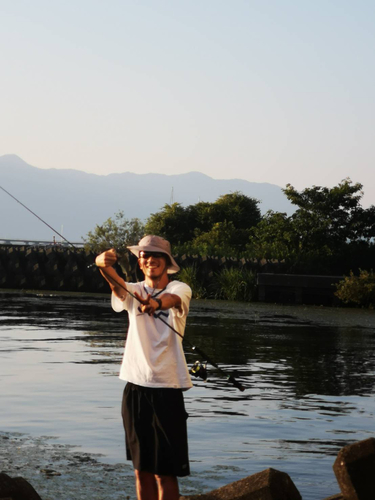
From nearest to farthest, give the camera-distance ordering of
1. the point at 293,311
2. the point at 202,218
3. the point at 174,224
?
1. the point at 293,311
2. the point at 174,224
3. the point at 202,218

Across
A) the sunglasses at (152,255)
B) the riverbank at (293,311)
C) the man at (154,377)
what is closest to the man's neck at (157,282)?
the man at (154,377)

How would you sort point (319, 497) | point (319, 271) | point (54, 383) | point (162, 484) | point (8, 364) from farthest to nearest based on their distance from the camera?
point (319, 271), point (8, 364), point (54, 383), point (319, 497), point (162, 484)

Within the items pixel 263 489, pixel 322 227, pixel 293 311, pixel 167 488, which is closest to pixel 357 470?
pixel 263 489

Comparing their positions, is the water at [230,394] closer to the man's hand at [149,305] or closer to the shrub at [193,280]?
the man's hand at [149,305]

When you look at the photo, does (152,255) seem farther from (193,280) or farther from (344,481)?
(193,280)

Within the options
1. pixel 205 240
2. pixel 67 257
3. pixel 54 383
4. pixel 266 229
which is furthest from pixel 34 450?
pixel 205 240

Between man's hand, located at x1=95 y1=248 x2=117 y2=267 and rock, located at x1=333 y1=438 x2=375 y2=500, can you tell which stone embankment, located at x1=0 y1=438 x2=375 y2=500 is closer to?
rock, located at x1=333 y1=438 x2=375 y2=500

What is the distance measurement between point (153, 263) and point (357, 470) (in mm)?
1822

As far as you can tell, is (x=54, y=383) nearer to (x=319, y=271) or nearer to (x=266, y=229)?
(x=319, y=271)

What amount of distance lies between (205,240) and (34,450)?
50.5 m

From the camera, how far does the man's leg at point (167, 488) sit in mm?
5816

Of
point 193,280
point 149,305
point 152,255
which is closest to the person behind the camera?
point 149,305

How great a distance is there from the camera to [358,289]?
104ft

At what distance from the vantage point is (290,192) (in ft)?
161
